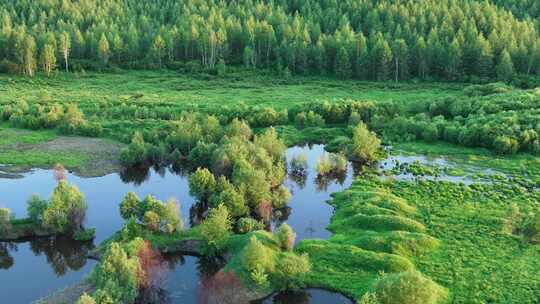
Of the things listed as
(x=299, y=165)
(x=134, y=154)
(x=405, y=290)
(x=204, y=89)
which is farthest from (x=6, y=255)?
(x=204, y=89)

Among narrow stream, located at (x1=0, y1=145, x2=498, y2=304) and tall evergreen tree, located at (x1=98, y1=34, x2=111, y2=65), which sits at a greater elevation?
tall evergreen tree, located at (x1=98, y1=34, x2=111, y2=65)

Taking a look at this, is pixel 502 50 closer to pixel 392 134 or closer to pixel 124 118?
pixel 392 134

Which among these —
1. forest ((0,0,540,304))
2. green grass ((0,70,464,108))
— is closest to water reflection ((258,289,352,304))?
forest ((0,0,540,304))

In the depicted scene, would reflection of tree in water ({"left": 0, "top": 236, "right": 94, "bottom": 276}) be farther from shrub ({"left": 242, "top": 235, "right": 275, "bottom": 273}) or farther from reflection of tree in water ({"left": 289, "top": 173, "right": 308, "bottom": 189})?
reflection of tree in water ({"left": 289, "top": 173, "right": 308, "bottom": 189})

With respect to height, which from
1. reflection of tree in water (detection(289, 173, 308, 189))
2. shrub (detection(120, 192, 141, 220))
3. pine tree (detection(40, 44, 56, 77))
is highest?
pine tree (detection(40, 44, 56, 77))

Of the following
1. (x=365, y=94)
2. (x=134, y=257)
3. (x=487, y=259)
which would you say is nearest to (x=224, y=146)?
(x=134, y=257)

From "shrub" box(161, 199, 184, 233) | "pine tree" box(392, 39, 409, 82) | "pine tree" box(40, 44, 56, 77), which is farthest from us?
"pine tree" box(40, 44, 56, 77)
